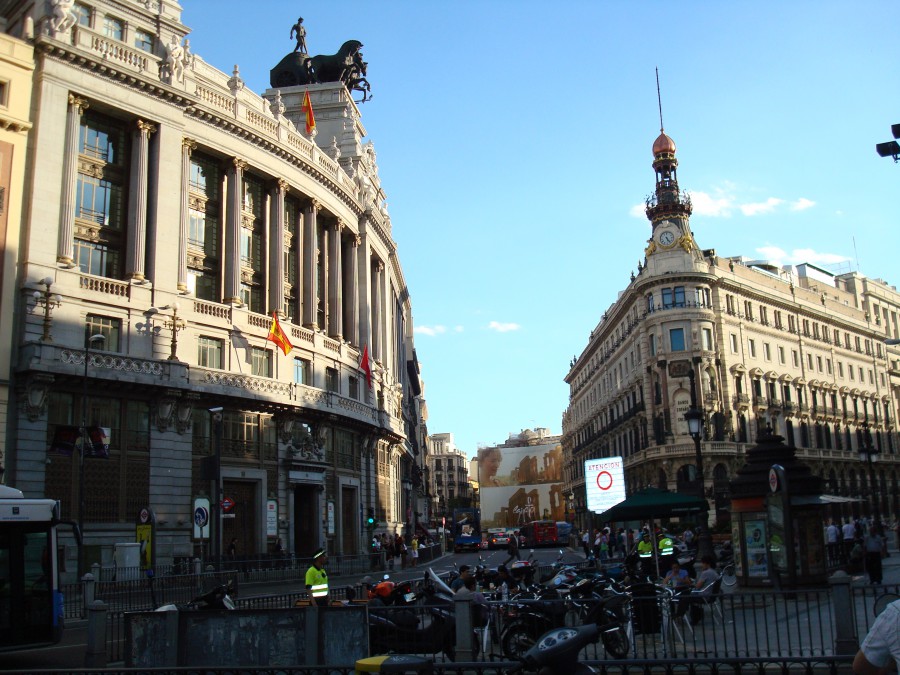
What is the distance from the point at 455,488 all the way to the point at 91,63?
152 meters

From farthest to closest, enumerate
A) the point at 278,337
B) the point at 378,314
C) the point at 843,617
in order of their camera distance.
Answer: the point at 378,314 → the point at 278,337 → the point at 843,617

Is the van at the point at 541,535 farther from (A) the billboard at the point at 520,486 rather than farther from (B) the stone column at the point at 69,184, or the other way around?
(B) the stone column at the point at 69,184

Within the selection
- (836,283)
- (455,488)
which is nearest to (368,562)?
(836,283)

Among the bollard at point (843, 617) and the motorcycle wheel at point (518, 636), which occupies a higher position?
the bollard at point (843, 617)

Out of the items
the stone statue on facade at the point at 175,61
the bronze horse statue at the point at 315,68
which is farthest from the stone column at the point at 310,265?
the bronze horse statue at the point at 315,68

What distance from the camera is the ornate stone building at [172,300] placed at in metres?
32.8

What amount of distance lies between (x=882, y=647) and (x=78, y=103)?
121 ft

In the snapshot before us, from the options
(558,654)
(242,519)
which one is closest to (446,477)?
(242,519)

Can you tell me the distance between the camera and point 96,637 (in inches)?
516

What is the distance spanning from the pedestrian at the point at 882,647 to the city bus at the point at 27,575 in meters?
13.8

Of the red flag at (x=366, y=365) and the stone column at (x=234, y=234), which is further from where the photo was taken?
the red flag at (x=366, y=365)

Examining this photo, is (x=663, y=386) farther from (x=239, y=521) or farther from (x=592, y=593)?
(x=592, y=593)

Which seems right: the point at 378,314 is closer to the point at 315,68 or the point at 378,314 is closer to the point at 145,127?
the point at 315,68

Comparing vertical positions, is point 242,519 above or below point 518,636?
above
